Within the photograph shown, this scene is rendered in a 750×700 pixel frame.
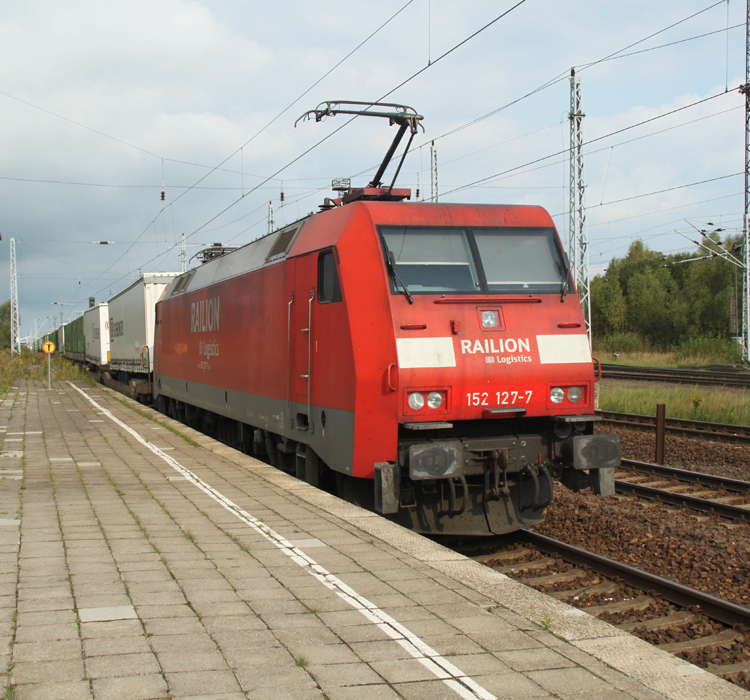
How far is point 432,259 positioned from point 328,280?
99cm

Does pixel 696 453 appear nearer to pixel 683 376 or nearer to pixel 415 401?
pixel 415 401

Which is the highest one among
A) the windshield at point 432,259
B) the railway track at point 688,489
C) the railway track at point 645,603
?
the windshield at point 432,259

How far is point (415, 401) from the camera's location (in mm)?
6195

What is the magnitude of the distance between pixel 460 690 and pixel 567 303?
4.58 m

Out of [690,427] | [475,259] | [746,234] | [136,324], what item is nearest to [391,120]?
[475,259]

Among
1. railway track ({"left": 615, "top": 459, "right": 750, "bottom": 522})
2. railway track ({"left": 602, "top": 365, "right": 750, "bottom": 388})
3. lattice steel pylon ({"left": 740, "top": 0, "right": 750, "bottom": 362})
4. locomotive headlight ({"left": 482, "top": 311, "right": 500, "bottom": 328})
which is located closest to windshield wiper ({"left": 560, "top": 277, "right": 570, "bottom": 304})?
locomotive headlight ({"left": 482, "top": 311, "right": 500, "bottom": 328})

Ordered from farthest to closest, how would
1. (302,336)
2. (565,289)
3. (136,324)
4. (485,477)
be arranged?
(136,324)
(302,336)
(565,289)
(485,477)

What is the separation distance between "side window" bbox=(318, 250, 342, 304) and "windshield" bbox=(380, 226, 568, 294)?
553 mm

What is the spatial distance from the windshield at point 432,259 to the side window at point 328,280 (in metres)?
0.57

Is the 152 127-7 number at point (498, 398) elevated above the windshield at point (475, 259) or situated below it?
below

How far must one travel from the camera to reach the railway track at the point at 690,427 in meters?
12.4

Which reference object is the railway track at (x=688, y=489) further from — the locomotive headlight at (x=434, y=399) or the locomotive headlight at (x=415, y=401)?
the locomotive headlight at (x=415, y=401)

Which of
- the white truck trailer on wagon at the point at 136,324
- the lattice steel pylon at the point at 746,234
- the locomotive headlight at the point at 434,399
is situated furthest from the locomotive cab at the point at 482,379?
the lattice steel pylon at the point at 746,234

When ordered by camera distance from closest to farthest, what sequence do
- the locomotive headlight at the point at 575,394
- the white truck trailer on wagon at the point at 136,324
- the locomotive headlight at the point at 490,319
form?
1. the locomotive headlight at the point at 490,319
2. the locomotive headlight at the point at 575,394
3. the white truck trailer on wagon at the point at 136,324
